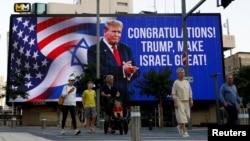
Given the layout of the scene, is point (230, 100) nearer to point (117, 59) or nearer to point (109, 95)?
point (109, 95)

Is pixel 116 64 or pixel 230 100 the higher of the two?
pixel 116 64

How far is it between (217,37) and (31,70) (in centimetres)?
1976

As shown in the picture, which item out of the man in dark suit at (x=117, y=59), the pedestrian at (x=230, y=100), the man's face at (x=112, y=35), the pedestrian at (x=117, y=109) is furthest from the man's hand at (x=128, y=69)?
the pedestrian at (x=230, y=100)

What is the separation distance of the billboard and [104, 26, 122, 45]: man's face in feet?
1.54

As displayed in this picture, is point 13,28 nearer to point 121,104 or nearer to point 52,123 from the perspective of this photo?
point 52,123

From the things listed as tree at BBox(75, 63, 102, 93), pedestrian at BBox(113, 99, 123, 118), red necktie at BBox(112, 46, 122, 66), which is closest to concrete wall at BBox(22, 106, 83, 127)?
red necktie at BBox(112, 46, 122, 66)

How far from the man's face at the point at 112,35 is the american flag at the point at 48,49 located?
1.47 metres

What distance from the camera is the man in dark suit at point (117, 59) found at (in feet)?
129

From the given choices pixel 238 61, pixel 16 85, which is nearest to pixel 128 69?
pixel 16 85

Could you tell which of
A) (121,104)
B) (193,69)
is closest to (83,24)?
(193,69)

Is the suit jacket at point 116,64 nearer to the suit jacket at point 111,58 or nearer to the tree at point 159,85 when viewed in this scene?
the suit jacket at point 111,58

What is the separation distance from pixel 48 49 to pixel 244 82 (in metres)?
19.8

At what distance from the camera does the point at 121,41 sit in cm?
4009

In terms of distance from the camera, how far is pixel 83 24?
40281 mm
